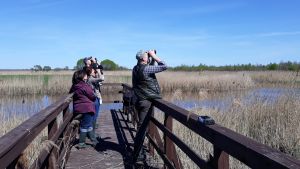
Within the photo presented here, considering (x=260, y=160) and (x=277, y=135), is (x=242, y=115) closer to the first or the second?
(x=277, y=135)

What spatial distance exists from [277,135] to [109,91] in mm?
19159

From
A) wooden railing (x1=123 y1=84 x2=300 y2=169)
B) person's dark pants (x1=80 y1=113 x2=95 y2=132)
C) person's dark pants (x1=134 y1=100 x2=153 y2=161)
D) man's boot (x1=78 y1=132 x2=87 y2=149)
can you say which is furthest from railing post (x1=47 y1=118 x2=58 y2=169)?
man's boot (x1=78 y1=132 x2=87 y2=149)

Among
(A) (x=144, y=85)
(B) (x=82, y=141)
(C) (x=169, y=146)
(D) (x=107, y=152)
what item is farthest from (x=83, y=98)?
(C) (x=169, y=146)

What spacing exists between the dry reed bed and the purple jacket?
192 centimetres

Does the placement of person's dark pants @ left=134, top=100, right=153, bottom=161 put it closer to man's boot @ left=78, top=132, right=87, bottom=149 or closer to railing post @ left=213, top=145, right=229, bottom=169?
man's boot @ left=78, top=132, right=87, bottom=149

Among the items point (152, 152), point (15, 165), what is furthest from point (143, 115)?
point (15, 165)

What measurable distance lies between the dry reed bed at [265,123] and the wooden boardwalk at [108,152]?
1.14 metres

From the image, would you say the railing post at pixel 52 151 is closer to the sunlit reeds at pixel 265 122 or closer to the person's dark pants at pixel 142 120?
the person's dark pants at pixel 142 120

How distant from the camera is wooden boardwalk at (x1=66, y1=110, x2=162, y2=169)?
18.1ft

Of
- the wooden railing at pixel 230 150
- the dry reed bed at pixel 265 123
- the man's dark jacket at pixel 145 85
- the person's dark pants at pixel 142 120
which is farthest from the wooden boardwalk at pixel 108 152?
the wooden railing at pixel 230 150

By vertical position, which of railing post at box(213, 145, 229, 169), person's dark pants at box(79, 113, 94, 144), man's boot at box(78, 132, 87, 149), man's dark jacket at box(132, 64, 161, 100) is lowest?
man's boot at box(78, 132, 87, 149)

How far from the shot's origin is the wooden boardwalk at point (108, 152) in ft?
18.1

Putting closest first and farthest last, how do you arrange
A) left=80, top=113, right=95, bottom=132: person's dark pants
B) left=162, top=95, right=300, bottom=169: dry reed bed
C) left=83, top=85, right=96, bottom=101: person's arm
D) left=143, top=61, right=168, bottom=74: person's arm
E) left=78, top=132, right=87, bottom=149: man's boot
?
left=143, top=61, right=168, bottom=74: person's arm
left=83, top=85, right=96, bottom=101: person's arm
left=80, top=113, right=95, bottom=132: person's dark pants
left=78, top=132, right=87, bottom=149: man's boot
left=162, top=95, right=300, bottom=169: dry reed bed

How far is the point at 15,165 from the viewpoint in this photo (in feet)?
7.43
